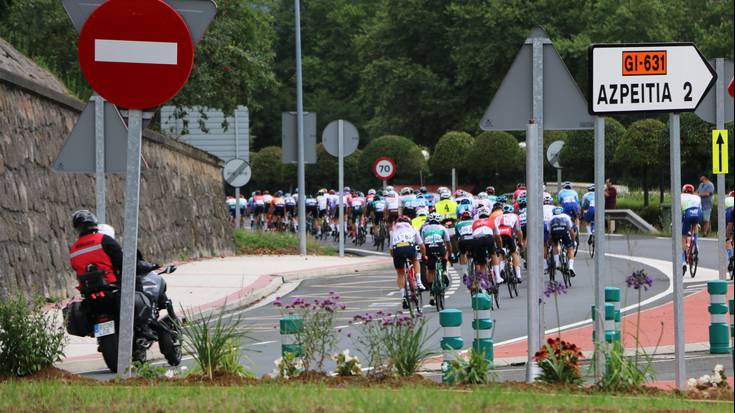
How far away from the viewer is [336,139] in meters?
32.9

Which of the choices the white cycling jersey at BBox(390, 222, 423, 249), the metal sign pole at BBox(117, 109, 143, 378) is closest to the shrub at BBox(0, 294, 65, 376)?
the metal sign pole at BBox(117, 109, 143, 378)

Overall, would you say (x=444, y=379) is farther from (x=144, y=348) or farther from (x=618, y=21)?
(x=618, y=21)

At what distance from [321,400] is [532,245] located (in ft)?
8.34

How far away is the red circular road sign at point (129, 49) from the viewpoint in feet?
27.6

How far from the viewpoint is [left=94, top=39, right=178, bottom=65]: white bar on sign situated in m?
8.42

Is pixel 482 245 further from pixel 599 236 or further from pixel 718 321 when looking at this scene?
pixel 599 236

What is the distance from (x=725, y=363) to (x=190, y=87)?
24123mm

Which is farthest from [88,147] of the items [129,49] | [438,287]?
[438,287]

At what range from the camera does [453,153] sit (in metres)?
65.0

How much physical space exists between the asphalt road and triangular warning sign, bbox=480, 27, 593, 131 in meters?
1.19

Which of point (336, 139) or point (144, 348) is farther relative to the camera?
point (336, 139)

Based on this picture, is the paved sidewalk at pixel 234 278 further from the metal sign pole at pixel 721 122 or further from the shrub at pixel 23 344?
the metal sign pole at pixel 721 122

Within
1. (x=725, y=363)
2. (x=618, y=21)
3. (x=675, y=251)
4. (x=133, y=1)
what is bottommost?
(x=725, y=363)

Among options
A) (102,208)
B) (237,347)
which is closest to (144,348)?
(102,208)
